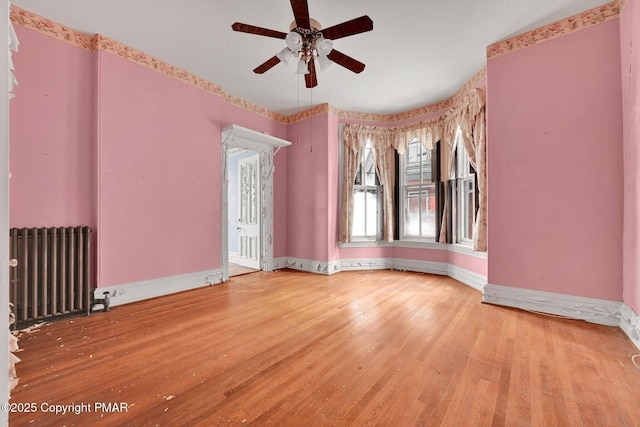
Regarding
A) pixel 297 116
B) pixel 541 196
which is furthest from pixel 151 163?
pixel 541 196

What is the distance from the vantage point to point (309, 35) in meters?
2.44

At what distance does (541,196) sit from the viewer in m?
3.02

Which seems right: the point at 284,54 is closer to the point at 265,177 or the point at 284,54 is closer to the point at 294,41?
the point at 294,41

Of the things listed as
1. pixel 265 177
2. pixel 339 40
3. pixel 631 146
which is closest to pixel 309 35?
pixel 339 40

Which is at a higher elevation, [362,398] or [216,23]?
[216,23]

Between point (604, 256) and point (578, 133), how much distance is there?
4.13 ft

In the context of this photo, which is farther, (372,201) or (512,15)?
(372,201)

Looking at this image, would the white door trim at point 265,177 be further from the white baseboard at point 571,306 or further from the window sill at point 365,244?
the white baseboard at point 571,306

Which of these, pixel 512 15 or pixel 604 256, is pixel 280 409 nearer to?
pixel 604 256

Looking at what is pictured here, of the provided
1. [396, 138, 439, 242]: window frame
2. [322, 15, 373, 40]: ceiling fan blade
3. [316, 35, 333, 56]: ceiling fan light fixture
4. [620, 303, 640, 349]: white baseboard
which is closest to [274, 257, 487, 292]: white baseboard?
[396, 138, 439, 242]: window frame

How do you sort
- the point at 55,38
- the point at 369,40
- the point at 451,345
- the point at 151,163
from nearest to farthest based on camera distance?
the point at 451,345
the point at 55,38
the point at 369,40
the point at 151,163

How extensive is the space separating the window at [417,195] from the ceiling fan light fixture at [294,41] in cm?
347

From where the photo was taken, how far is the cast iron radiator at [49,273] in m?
2.54

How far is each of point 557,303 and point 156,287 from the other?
15.4 ft
